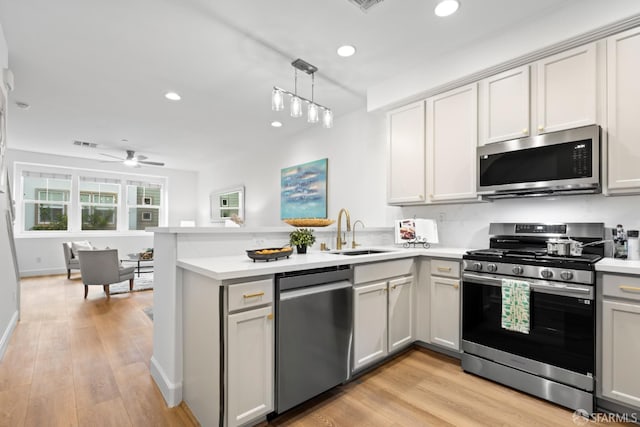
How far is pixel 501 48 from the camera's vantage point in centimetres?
249

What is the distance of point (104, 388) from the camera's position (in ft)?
7.06

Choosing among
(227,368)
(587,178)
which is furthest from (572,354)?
(227,368)

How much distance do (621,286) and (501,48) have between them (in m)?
1.94

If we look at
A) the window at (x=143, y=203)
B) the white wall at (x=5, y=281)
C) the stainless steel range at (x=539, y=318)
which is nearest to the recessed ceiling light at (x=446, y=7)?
the stainless steel range at (x=539, y=318)

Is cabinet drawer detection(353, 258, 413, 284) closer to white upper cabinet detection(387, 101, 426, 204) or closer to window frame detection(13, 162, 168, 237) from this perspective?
white upper cabinet detection(387, 101, 426, 204)

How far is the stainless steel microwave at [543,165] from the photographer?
212 centimetres

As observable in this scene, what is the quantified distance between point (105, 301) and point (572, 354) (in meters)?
5.47

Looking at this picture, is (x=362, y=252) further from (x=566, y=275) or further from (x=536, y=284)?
(x=566, y=275)

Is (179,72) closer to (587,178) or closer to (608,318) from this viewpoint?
(587,178)

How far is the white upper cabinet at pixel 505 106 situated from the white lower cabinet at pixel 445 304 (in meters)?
1.16

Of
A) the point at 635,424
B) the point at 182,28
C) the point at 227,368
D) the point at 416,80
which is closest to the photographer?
the point at 227,368

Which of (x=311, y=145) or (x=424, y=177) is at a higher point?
(x=311, y=145)

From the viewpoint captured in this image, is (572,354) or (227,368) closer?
(227,368)

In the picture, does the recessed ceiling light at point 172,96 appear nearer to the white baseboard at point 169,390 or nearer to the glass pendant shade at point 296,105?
the glass pendant shade at point 296,105
